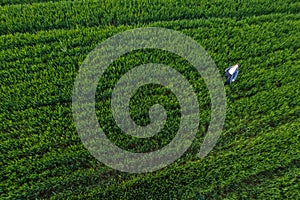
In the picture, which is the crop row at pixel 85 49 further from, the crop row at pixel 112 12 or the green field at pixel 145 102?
the crop row at pixel 112 12

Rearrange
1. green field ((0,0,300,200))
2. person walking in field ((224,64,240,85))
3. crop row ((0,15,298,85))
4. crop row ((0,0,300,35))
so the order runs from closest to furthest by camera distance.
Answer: green field ((0,0,300,200))
crop row ((0,15,298,85))
person walking in field ((224,64,240,85))
crop row ((0,0,300,35))

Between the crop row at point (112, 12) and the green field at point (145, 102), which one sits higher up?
the crop row at point (112, 12)

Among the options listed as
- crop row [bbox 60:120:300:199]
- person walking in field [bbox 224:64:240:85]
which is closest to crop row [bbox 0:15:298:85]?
person walking in field [bbox 224:64:240:85]

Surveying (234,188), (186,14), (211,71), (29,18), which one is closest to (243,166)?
(234,188)

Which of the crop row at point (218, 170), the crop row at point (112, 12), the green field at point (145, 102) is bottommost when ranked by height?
the crop row at point (218, 170)

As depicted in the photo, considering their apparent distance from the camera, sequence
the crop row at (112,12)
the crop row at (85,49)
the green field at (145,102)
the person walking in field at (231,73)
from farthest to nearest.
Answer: the crop row at (112,12) → the person walking in field at (231,73) → the crop row at (85,49) → the green field at (145,102)

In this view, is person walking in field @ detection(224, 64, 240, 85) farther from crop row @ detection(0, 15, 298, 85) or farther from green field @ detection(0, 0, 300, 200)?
crop row @ detection(0, 15, 298, 85)

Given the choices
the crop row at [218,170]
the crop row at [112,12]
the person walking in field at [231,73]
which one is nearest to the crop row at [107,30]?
the crop row at [112,12]
